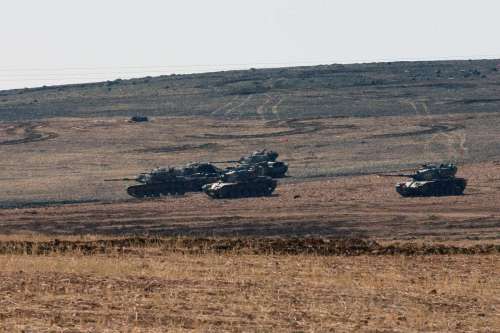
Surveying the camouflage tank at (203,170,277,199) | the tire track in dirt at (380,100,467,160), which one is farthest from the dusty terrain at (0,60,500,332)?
the camouflage tank at (203,170,277,199)

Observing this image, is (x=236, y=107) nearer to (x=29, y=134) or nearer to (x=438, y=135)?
(x=29, y=134)

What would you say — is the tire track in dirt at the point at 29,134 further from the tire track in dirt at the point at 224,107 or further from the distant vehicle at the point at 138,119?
the tire track in dirt at the point at 224,107

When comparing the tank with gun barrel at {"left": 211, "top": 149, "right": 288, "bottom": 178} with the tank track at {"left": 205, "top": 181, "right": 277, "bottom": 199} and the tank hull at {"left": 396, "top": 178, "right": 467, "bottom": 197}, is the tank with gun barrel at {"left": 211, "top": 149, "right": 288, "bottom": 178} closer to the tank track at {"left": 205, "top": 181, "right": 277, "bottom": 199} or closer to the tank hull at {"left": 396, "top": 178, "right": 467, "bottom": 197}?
the tank track at {"left": 205, "top": 181, "right": 277, "bottom": 199}

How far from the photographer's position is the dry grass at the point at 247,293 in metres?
19.3

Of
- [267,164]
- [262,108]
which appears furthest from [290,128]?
[267,164]

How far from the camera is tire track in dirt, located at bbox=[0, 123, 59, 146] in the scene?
100 meters

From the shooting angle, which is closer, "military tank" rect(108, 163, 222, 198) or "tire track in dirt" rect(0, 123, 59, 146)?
"military tank" rect(108, 163, 222, 198)

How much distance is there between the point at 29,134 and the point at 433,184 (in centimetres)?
5365

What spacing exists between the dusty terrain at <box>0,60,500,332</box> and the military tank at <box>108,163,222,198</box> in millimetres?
1383

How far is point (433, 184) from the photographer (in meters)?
59.0

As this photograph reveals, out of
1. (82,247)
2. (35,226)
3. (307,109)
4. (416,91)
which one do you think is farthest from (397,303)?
(416,91)

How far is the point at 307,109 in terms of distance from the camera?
116m

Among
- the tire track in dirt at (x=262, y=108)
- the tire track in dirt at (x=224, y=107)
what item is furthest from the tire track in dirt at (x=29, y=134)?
the tire track in dirt at (x=262, y=108)

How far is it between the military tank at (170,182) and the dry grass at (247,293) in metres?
33.7
